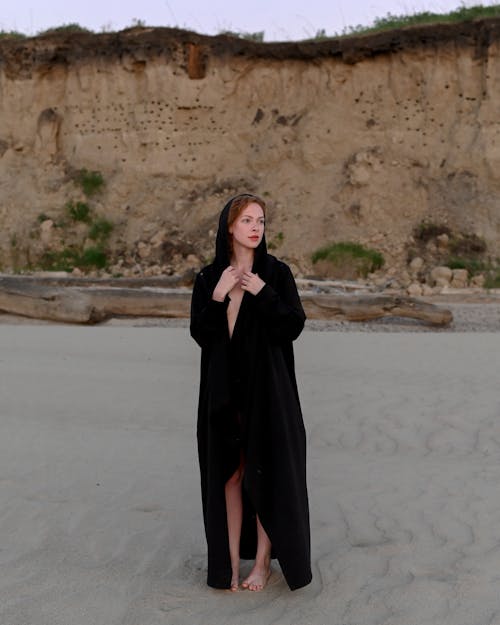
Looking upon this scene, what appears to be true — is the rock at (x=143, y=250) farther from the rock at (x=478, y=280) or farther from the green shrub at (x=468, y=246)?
the rock at (x=478, y=280)

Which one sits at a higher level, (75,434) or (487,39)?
(487,39)

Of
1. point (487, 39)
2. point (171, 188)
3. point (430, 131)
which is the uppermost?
point (487, 39)

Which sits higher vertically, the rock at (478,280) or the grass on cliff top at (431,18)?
the grass on cliff top at (431,18)

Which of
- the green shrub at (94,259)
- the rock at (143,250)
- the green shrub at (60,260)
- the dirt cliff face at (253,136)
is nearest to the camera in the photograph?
the dirt cliff face at (253,136)

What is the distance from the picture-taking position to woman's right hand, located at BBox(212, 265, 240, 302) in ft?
10.7

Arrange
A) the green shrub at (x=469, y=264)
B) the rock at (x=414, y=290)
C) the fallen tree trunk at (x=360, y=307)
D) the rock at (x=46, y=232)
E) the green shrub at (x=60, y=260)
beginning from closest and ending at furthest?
the fallen tree trunk at (x=360, y=307), the rock at (x=414, y=290), the green shrub at (x=469, y=264), the green shrub at (x=60, y=260), the rock at (x=46, y=232)

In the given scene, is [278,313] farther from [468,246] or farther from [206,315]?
[468,246]

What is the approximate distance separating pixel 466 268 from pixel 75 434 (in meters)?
14.6

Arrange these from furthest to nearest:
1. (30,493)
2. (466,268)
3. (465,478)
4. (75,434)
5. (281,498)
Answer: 1. (466,268)
2. (75,434)
3. (465,478)
4. (30,493)
5. (281,498)

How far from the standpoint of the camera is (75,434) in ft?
20.0

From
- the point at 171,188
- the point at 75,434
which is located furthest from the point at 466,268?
the point at 75,434

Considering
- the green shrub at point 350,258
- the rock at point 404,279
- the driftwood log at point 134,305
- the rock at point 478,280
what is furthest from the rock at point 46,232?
the rock at point 478,280

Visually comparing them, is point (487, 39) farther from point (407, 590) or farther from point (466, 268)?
point (407, 590)

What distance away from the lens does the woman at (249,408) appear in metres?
3.23
